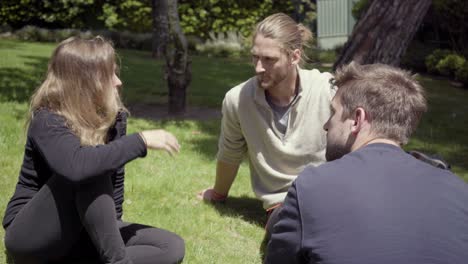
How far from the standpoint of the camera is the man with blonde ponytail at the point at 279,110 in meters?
4.01

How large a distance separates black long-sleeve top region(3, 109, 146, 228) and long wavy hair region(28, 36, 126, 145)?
0.07 metres

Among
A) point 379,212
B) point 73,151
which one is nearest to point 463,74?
point 73,151

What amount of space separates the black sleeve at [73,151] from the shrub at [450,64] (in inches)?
432

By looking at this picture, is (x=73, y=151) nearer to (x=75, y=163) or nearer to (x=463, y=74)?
(x=75, y=163)

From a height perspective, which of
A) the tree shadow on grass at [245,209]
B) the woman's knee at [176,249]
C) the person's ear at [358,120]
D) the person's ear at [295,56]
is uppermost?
the person's ear at [358,120]

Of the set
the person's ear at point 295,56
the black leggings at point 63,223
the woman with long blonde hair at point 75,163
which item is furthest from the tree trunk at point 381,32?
the black leggings at point 63,223

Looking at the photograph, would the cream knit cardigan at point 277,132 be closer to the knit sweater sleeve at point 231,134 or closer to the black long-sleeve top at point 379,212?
the knit sweater sleeve at point 231,134

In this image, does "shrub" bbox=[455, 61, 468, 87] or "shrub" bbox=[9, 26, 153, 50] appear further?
"shrub" bbox=[9, 26, 153, 50]

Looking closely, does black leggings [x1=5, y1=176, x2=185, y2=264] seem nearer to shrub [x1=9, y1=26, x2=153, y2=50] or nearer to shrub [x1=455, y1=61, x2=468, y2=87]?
shrub [x1=455, y1=61, x2=468, y2=87]

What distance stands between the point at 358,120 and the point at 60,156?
152 cm

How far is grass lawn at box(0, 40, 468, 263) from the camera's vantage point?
430 cm

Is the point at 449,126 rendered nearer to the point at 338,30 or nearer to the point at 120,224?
the point at 120,224

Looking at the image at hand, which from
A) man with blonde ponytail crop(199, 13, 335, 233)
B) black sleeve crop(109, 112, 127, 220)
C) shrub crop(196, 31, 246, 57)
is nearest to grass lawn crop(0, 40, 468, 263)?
man with blonde ponytail crop(199, 13, 335, 233)

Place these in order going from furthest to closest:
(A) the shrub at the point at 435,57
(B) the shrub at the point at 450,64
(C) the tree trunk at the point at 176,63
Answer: (A) the shrub at the point at 435,57
(B) the shrub at the point at 450,64
(C) the tree trunk at the point at 176,63
